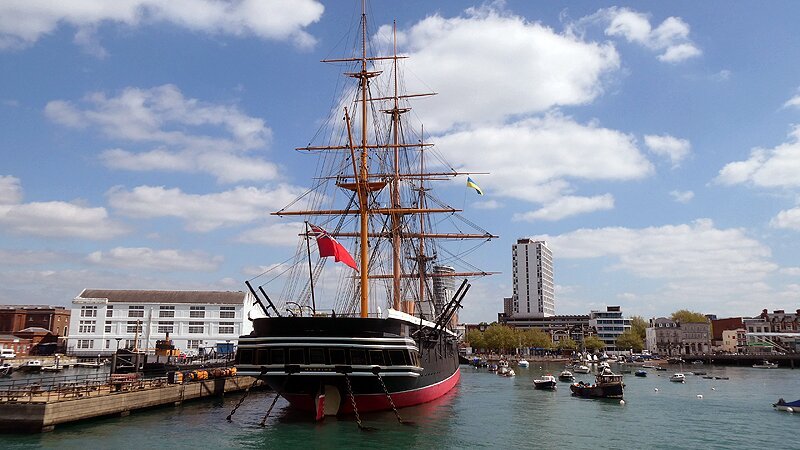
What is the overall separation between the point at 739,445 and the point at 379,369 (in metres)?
21.2

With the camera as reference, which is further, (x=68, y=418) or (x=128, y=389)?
(x=128, y=389)

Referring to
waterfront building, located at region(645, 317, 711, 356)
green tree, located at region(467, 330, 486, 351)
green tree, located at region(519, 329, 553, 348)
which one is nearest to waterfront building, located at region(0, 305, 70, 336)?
green tree, located at region(467, 330, 486, 351)

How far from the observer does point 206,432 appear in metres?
33.7

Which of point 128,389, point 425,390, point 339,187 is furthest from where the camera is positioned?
point 339,187

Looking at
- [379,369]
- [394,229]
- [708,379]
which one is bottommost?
[708,379]

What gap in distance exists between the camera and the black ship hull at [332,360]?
34.5m

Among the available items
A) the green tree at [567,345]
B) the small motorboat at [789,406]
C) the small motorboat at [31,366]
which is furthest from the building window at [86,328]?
the green tree at [567,345]

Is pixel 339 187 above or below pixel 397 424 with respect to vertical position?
above

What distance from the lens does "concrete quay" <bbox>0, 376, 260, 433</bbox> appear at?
30.8 meters

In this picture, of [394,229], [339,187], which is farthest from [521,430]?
[394,229]

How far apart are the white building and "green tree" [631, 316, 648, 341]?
12396 centimetres

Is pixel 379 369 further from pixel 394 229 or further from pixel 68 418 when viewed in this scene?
pixel 394 229

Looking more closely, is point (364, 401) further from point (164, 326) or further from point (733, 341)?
point (733, 341)

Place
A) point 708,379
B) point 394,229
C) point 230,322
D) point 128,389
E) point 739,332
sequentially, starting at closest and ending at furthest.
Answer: point 128,389 < point 394,229 < point 708,379 < point 230,322 < point 739,332
